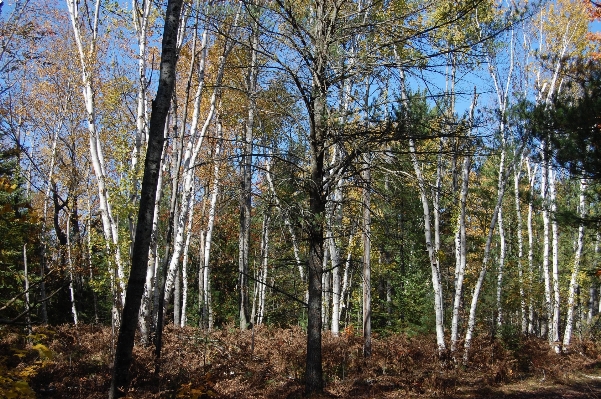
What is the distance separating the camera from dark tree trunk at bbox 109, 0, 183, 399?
4410mm

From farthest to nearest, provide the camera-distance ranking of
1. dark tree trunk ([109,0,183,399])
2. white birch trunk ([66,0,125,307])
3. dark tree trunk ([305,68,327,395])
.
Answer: white birch trunk ([66,0,125,307]) → dark tree trunk ([305,68,327,395]) → dark tree trunk ([109,0,183,399])

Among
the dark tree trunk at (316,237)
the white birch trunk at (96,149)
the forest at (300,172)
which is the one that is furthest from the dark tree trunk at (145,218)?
the white birch trunk at (96,149)

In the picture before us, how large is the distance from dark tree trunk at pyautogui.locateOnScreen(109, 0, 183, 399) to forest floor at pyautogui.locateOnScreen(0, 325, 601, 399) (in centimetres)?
100

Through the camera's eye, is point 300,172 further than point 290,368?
No

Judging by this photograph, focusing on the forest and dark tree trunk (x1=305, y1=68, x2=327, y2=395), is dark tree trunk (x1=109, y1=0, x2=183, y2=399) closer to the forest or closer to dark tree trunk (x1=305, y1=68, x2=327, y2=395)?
the forest

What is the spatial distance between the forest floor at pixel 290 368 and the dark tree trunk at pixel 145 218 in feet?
3.30

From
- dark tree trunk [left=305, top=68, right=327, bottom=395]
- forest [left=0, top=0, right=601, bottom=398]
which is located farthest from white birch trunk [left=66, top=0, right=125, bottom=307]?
dark tree trunk [left=305, top=68, right=327, bottom=395]

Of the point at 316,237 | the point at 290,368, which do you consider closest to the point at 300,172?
the point at 316,237

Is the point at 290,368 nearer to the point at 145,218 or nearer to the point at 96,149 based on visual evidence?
the point at 145,218

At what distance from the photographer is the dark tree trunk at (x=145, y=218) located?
441 cm

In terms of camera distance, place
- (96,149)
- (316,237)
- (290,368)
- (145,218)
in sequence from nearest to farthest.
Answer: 1. (145,218)
2. (316,237)
3. (290,368)
4. (96,149)

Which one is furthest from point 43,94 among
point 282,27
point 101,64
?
point 282,27

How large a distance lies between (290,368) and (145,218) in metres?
5.72

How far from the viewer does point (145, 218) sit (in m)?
4.61
